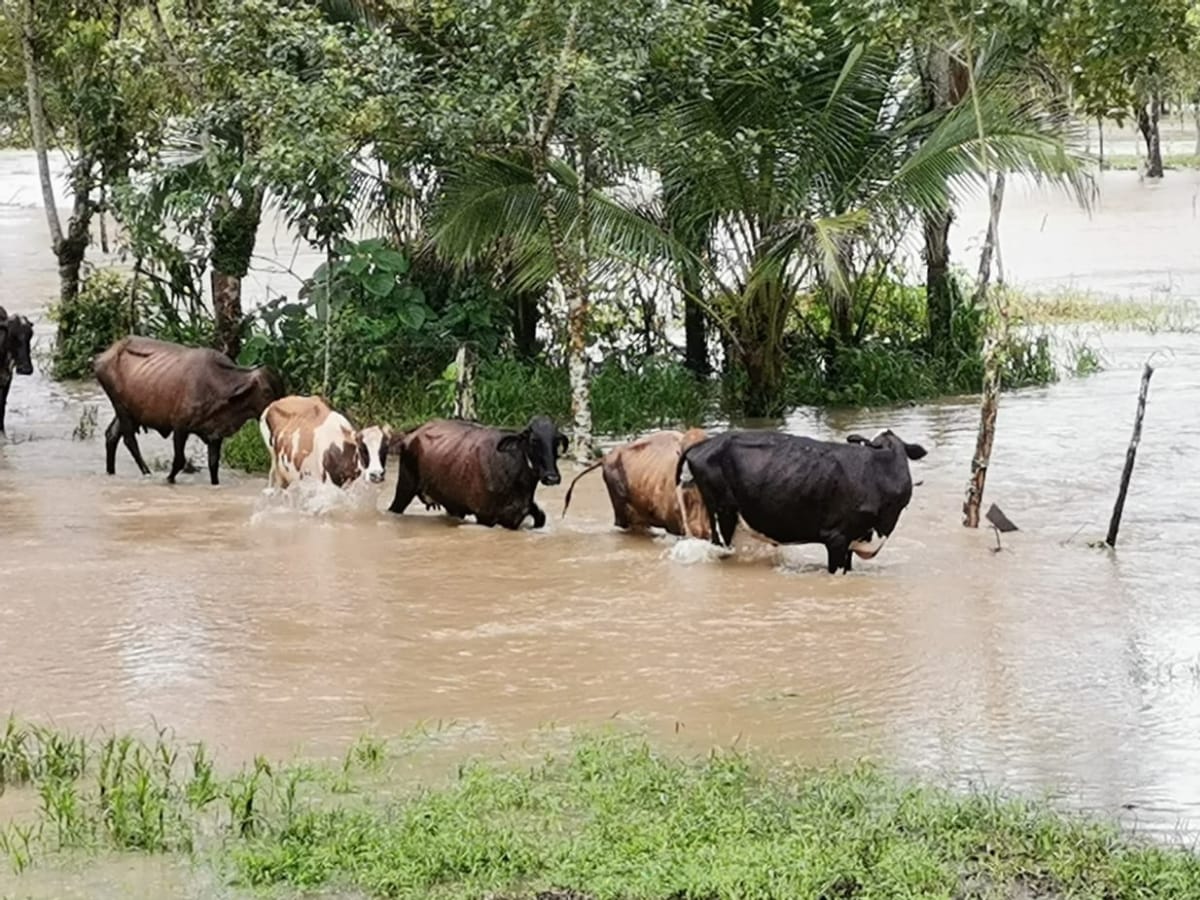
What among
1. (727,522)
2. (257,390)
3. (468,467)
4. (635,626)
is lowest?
(635,626)

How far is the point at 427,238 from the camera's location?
1641 cm

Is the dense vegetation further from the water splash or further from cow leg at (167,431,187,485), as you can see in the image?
the water splash

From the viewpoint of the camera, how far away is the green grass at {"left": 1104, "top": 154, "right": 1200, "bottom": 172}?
49.1 m

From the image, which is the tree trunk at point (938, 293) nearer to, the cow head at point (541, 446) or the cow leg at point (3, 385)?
the cow head at point (541, 446)

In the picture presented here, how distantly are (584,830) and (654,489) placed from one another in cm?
534

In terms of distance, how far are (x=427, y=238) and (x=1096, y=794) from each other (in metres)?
10.3

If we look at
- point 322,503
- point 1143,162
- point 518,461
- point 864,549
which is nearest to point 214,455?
point 322,503

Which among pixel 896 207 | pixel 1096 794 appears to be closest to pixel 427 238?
pixel 896 207

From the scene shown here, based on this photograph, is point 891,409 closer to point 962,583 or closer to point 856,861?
point 962,583

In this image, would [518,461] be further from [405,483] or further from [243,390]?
[243,390]

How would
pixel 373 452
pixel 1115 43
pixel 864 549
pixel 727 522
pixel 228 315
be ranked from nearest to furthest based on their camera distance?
pixel 1115 43 < pixel 864 549 < pixel 727 522 < pixel 373 452 < pixel 228 315

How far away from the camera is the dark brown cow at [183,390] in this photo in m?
13.8

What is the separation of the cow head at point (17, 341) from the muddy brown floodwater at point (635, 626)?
1723 mm

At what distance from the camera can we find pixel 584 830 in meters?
6.59
